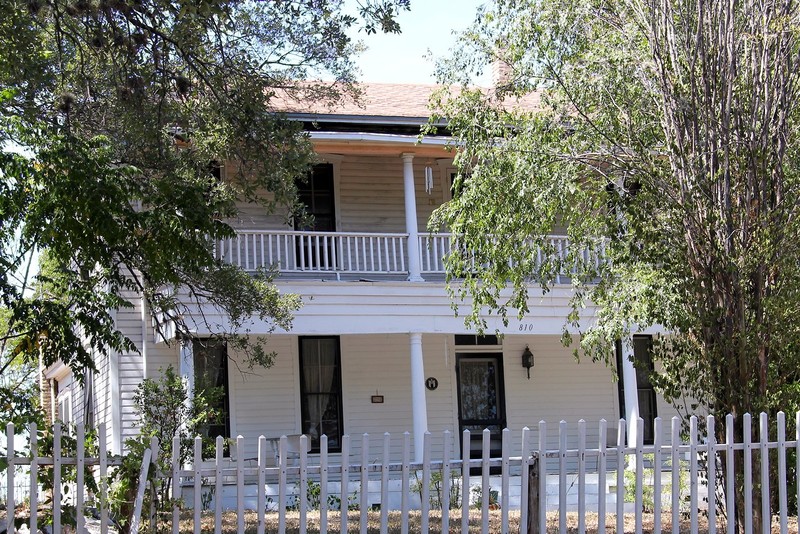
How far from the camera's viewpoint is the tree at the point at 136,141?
739 cm

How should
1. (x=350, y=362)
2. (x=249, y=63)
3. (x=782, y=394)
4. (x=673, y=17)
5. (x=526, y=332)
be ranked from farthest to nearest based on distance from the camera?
(x=350, y=362) → (x=526, y=332) → (x=249, y=63) → (x=673, y=17) → (x=782, y=394)

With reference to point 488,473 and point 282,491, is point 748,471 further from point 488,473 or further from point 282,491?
point 282,491

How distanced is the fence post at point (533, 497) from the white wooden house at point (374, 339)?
296 inches

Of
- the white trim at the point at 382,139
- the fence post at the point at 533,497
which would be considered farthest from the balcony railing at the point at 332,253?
the fence post at the point at 533,497

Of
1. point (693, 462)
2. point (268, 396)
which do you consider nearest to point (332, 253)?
point (268, 396)

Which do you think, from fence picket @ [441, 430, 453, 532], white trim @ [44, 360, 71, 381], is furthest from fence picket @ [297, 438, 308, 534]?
white trim @ [44, 360, 71, 381]

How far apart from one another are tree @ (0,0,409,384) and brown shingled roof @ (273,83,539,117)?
3938 millimetres

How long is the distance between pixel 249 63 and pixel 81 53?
5.09 ft

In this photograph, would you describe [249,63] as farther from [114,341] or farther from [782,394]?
[782,394]

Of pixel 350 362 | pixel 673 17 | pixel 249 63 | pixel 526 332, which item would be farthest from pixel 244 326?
pixel 673 17

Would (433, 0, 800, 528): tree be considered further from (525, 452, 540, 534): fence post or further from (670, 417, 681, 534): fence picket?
(525, 452, 540, 534): fence post

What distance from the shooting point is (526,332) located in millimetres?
15789

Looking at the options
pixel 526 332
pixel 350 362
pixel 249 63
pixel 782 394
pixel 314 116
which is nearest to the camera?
pixel 782 394

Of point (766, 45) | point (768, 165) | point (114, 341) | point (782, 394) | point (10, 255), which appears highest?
point (766, 45)
